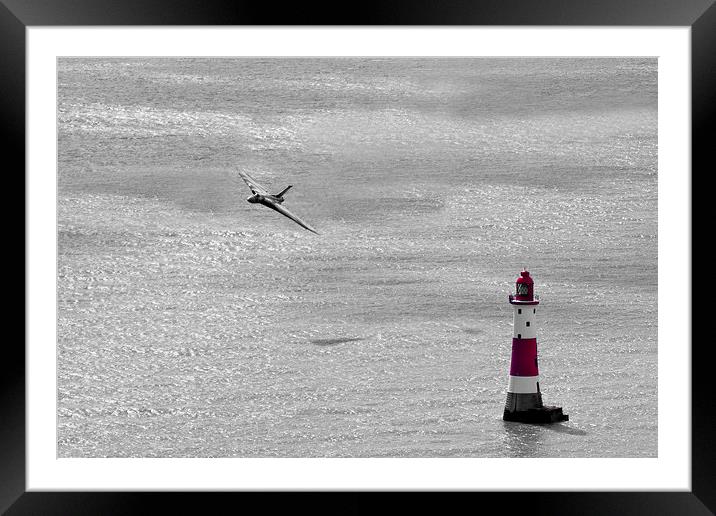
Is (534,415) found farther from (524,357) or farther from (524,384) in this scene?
(524,357)

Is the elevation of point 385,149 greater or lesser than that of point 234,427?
greater

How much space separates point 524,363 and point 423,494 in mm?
1952

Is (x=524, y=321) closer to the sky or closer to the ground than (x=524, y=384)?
closer to the sky

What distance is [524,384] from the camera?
13.6 ft

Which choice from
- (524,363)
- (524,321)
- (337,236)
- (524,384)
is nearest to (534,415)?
(524,384)

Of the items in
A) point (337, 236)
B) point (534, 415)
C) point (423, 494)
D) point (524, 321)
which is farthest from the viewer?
point (337, 236)

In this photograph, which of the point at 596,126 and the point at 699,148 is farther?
the point at 596,126

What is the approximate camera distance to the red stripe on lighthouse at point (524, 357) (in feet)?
13.3

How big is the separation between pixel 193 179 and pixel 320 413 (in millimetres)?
5867

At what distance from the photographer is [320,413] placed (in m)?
6.87

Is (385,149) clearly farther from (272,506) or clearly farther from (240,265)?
(272,506)

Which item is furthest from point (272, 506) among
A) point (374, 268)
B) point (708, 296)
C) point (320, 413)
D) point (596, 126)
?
point (596, 126)
